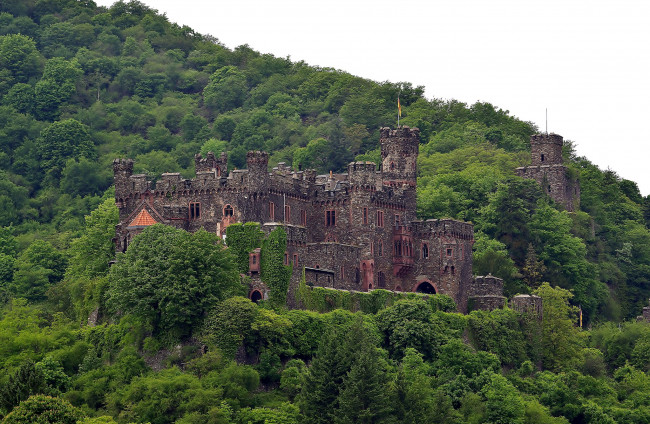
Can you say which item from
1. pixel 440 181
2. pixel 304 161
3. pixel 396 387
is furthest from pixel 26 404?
pixel 304 161

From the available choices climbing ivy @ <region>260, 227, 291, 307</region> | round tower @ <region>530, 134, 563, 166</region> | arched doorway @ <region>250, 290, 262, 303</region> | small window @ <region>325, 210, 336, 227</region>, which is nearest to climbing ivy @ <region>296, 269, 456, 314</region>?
climbing ivy @ <region>260, 227, 291, 307</region>

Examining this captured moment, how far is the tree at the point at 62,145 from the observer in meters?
155

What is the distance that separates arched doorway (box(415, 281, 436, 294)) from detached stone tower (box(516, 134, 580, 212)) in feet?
89.6

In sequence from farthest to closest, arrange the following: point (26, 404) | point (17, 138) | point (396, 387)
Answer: point (17, 138), point (396, 387), point (26, 404)

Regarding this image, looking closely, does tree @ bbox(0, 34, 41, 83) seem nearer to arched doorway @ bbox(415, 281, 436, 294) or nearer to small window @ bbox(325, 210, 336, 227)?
small window @ bbox(325, 210, 336, 227)

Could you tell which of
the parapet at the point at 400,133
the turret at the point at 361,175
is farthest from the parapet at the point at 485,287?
the parapet at the point at 400,133

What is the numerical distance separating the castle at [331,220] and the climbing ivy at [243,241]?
2.33ft

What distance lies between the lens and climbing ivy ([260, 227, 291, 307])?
98.2 metres

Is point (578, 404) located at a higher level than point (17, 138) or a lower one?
lower

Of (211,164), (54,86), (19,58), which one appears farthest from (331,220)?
(19,58)

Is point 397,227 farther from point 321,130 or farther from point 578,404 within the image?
point 321,130

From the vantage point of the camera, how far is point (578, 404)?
336ft

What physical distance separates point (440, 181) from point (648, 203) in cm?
2816

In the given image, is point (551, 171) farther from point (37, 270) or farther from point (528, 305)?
point (37, 270)
